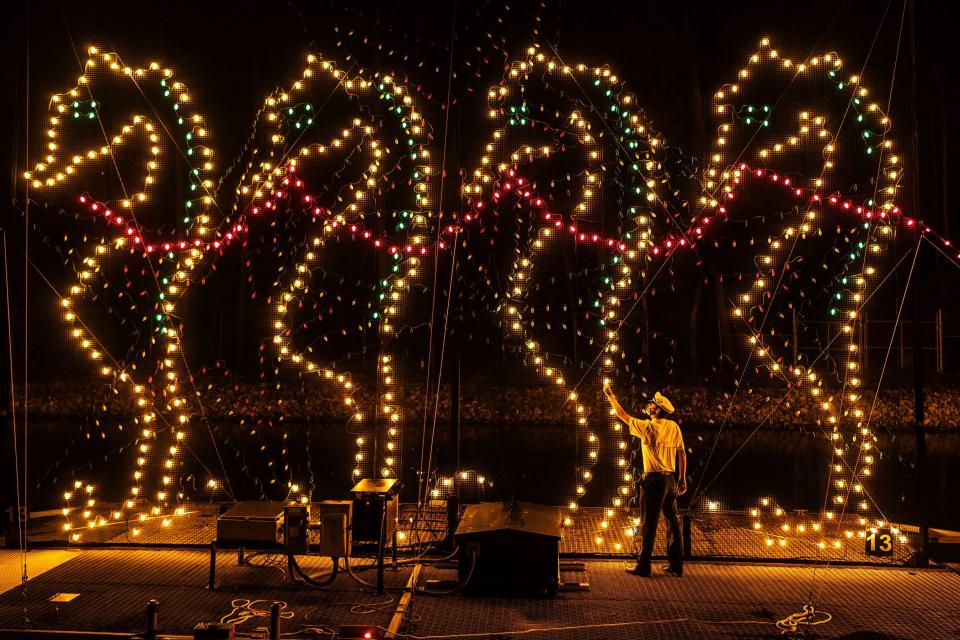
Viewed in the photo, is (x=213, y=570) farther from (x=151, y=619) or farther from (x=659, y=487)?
(x=659, y=487)

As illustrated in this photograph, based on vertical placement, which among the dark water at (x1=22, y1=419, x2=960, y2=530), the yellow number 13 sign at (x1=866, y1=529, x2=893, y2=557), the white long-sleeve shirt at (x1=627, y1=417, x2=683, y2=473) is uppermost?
the white long-sleeve shirt at (x1=627, y1=417, x2=683, y2=473)

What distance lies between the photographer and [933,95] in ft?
53.3

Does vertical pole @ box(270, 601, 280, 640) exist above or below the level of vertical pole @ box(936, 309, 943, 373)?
below

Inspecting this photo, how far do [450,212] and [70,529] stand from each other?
13.6 ft

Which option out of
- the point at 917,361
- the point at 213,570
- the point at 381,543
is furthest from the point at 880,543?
the point at 213,570

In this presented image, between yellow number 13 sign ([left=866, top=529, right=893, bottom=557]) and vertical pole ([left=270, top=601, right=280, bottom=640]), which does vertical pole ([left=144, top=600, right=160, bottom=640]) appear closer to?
vertical pole ([left=270, top=601, right=280, bottom=640])

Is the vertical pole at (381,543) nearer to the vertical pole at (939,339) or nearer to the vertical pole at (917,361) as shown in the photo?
the vertical pole at (917,361)

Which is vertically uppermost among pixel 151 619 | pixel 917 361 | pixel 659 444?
pixel 917 361

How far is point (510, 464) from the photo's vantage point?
11469 millimetres

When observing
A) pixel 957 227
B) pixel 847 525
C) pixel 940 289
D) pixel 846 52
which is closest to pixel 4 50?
pixel 847 525

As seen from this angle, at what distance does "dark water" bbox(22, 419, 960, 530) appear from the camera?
30.7 feet

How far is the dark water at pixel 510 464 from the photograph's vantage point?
9.34m

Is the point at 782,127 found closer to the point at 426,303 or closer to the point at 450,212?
the point at 426,303

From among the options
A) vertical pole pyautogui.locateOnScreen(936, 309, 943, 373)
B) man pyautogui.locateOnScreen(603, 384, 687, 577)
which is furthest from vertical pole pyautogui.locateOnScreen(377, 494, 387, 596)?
vertical pole pyautogui.locateOnScreen(936, 309, 943, 373)
